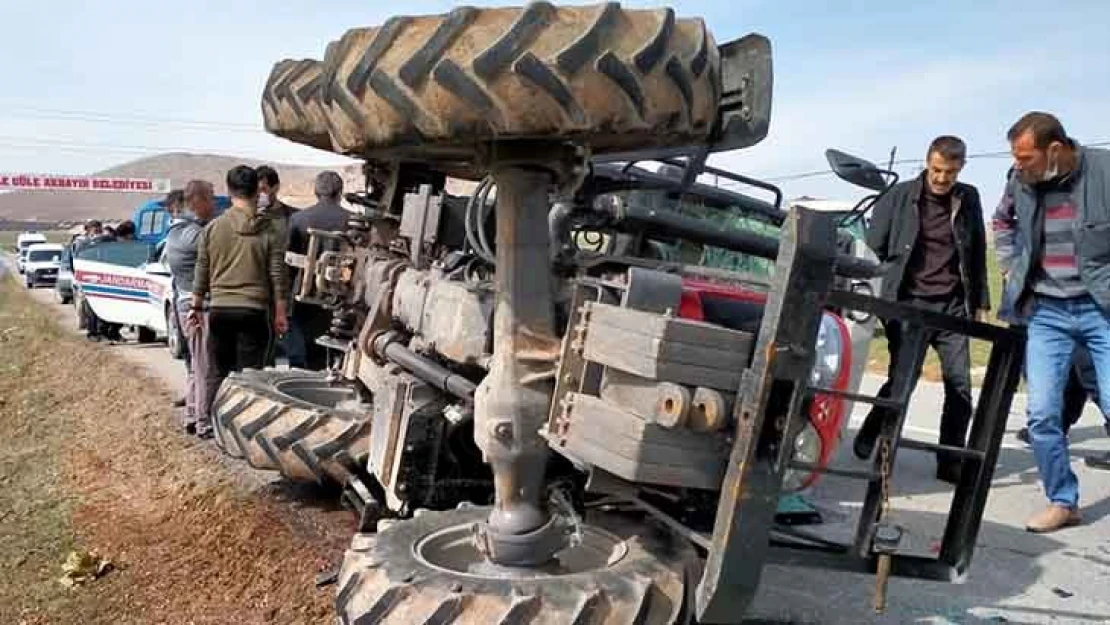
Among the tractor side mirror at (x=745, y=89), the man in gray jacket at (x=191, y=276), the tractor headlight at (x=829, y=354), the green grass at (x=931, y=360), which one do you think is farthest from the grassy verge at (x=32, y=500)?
the green grass at (x=931, y=360)

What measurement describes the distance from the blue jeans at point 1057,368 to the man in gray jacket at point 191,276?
184 inches

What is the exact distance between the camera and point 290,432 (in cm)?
468

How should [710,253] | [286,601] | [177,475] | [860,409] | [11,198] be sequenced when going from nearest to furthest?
[286,601] < [710,253] < [177,475] < [860,409] < [11,198]

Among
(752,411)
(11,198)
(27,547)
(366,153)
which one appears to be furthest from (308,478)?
(11,198)

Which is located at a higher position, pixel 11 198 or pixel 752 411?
pixel 752 411

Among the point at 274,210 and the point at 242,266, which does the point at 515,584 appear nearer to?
the point at 242,266

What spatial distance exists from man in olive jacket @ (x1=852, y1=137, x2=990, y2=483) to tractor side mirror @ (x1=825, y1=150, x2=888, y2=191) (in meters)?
1.66

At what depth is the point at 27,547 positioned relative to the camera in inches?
188

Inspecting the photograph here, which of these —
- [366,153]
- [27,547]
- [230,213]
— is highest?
[366,153]

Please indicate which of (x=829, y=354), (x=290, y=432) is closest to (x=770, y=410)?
(x=829, y=354)

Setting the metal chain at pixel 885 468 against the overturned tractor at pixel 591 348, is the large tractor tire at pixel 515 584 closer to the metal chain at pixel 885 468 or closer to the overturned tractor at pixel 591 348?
the overturned tractor at pixel 591 348

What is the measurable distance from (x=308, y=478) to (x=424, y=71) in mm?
2908

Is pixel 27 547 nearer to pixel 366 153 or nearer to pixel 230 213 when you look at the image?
pixel 230 213

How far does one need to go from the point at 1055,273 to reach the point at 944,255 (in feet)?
3.12
